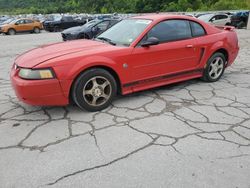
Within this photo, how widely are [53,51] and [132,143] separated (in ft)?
6.47

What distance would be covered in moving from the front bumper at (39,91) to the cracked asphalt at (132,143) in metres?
0.33

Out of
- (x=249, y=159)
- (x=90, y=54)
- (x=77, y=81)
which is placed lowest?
(x=249, y=159)

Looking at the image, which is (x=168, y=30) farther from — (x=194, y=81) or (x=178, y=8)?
(x=178, y=8)

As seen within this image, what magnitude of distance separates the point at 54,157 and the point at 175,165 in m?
1.37

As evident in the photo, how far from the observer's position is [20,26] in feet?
70.4

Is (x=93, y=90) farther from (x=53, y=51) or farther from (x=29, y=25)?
(x=29, y=25)

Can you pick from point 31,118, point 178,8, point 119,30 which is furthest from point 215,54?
point 178,8

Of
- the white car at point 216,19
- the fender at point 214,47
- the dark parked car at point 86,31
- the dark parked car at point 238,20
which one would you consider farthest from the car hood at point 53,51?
the dark parked car at point 238,20

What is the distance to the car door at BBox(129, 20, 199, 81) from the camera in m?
4.16

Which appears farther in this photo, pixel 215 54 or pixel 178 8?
pixel 178 8

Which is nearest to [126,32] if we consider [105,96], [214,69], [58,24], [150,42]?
[150,42]

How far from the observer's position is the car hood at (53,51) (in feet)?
11.9

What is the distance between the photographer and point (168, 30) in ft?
14.9

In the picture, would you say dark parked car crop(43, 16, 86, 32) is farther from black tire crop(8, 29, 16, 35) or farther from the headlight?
the headlight
